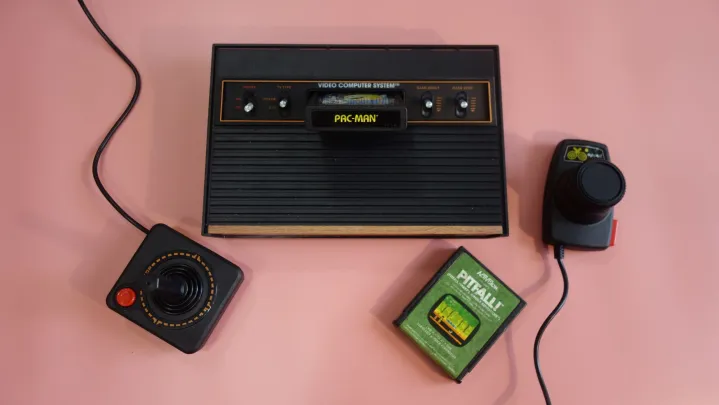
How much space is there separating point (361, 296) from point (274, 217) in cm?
22

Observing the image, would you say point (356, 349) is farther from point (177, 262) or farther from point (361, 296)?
point (177, 262)

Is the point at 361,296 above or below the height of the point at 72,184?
below

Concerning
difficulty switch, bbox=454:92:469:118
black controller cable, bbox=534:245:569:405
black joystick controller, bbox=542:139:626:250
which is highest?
difficulty switch, bbox=454:92:469:118

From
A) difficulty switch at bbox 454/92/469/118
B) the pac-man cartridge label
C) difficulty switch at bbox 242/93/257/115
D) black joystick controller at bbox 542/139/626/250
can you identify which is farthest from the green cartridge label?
difficulty switch at bbox 242/93/257/115

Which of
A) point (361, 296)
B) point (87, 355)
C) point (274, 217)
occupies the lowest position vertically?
point (87, 355)

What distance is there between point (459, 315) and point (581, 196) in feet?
0.97

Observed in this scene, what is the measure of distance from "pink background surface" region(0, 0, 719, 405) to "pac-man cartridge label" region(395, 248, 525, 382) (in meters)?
0.05

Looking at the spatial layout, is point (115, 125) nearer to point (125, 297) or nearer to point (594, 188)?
point (125, 297)

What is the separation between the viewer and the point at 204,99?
1.03 meters

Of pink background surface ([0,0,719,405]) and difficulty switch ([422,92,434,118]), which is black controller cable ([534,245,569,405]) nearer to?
pink background surface ([0,0,719,405])

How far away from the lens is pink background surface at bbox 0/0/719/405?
3.08ft

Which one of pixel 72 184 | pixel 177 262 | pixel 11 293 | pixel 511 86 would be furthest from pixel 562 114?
pixel 11 293

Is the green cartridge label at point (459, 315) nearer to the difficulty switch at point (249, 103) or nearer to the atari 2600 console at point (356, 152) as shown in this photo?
the atari 2600 console at point (356, 152)

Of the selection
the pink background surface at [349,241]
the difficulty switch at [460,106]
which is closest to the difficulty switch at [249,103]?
the pink background surface at [349,241]
